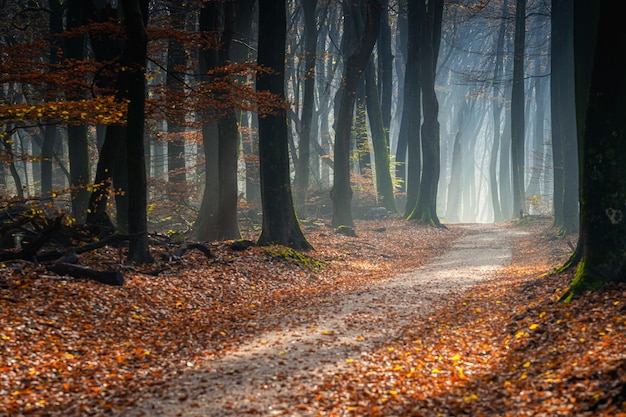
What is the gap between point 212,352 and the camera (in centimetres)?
763

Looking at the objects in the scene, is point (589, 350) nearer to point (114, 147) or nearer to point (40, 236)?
point (40, 236)

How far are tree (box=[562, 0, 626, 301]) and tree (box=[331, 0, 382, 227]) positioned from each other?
39.9 feet

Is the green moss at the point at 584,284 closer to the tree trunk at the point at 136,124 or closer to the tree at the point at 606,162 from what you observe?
the tree at the point at 606,162

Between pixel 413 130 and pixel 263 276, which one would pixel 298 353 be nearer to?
pixel 263 276

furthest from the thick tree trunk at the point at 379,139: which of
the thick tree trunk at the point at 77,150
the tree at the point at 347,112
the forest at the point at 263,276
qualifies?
the thick tree trunk at the point at 77,150

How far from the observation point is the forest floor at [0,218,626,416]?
5.68m

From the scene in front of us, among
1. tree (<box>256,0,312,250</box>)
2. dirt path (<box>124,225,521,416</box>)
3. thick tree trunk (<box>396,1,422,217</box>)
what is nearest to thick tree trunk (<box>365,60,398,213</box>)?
thick tree trunk (<box>396,1,422,217</box>)

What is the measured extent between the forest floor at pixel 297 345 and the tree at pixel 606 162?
1.59ft

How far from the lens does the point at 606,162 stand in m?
8.38

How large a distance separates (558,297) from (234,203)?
10.2m

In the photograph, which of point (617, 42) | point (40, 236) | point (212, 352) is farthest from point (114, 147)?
point (617, 42)

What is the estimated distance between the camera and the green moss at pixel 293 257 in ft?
47.3

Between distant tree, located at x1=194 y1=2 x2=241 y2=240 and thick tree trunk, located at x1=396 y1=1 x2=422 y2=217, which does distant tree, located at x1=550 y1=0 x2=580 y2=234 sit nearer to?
thick tree trunk, located at x1=396 y1=1 x2=422 y2=217

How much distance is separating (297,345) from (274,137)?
27.6 feet
